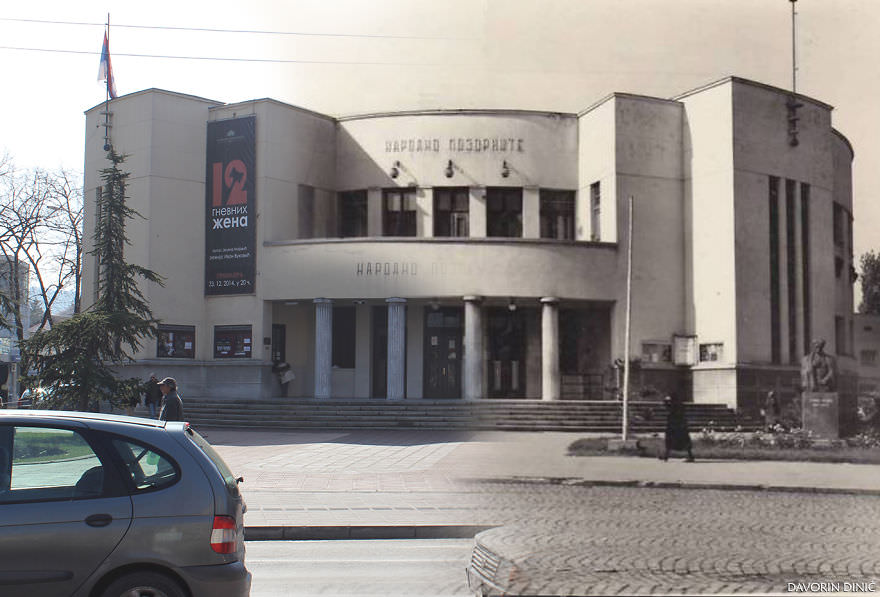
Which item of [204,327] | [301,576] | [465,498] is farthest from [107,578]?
[204,327]

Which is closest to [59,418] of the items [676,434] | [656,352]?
[676,434]

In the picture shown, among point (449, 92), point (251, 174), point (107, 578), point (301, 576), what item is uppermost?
point (251, 174)

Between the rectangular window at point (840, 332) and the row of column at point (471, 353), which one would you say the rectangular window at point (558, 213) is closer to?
the row of column at point (471, 353)

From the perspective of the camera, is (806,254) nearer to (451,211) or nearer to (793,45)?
(793,45)

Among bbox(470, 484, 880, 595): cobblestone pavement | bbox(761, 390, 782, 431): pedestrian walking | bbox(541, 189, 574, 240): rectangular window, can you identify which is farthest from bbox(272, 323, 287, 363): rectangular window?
bbox(470, 484, 880, 595): cobblestone pavement

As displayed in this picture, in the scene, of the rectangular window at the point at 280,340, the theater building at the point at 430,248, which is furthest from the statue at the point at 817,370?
the rectangular window at the point at 280,340

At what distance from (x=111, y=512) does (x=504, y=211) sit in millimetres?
30401

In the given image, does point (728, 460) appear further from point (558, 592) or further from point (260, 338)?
point (260, 338)

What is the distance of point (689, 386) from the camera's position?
31484 millimetres

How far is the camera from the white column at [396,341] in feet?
104

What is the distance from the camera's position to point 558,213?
116 feet

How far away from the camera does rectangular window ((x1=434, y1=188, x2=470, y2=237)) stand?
3525 centimetres

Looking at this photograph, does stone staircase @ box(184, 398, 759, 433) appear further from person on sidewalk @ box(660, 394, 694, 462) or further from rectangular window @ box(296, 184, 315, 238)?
person on sidewalk @ box(660, 394, 694, 462)

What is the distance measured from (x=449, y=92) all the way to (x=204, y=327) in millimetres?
30586
